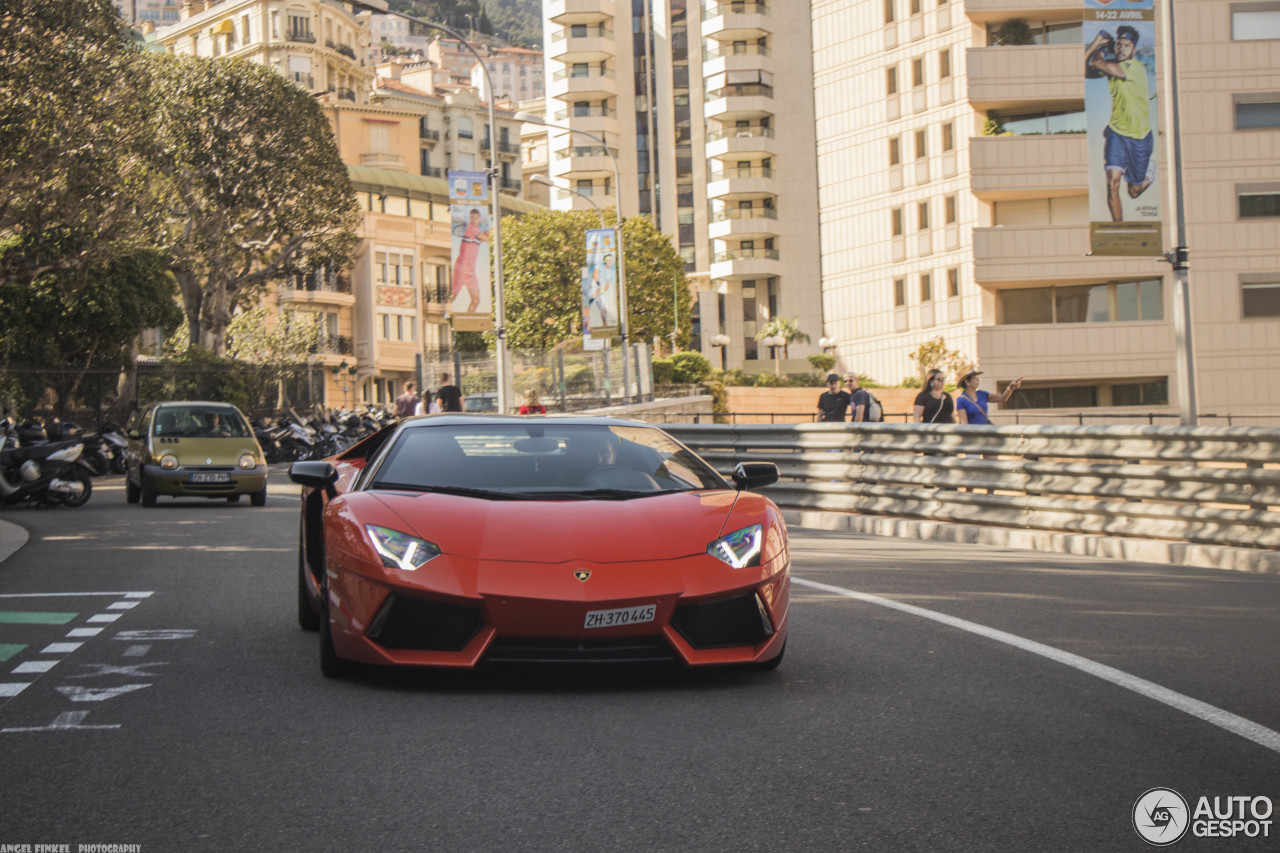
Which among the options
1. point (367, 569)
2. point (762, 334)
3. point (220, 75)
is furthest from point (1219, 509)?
point (762, 334)

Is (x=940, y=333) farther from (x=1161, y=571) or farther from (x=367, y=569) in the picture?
(x=367, y=569)

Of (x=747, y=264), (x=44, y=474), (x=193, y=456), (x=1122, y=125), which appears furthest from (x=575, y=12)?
(x=1122, y=125)

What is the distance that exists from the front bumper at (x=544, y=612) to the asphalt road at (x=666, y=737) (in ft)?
0.66

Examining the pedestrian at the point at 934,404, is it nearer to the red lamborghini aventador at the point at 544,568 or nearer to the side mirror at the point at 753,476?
the side mirror at the point at 753,476

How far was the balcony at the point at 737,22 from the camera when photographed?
8812 cm

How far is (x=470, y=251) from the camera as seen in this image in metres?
35.7

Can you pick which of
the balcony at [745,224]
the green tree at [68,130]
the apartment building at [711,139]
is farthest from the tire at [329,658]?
the balcony at [745,224]

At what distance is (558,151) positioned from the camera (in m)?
101

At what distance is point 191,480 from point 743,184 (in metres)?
70.0

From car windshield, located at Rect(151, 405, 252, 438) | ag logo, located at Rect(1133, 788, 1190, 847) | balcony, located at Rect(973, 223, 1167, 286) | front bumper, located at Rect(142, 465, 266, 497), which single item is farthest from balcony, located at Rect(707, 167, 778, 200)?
ag logo, located at Rect(1133, 788, 1190, 847)

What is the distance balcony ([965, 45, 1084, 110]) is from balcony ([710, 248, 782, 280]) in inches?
1571

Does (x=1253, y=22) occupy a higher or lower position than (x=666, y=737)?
higher

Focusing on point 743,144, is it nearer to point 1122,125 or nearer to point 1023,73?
point 1023,73

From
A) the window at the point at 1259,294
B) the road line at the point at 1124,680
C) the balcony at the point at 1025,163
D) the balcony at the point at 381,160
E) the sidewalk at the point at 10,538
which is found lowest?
the road line at the point at 1124,680
